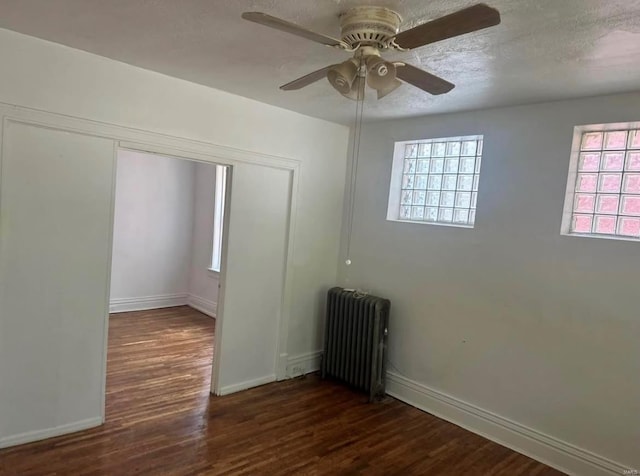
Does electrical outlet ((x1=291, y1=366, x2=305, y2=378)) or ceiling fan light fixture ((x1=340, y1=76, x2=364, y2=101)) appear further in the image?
electrical outlet ((x1=291, y1=366, x2=305, y2=378))

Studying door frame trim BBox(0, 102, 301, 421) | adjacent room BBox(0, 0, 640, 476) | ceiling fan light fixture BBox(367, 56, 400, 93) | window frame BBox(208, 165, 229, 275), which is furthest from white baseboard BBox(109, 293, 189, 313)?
ceiling fan light fixture BBox(367, 56, 400, 93)

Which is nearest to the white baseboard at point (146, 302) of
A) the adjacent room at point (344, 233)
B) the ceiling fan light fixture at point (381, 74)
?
the adjacent room at point (344, 233)

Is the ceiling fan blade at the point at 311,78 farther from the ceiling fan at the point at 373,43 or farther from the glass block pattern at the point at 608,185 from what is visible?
the glass block pattern at the point at 608,185

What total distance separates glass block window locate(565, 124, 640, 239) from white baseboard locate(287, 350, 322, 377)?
8.65 feet

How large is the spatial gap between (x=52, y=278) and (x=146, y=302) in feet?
11.8

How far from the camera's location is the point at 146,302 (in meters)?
6.19

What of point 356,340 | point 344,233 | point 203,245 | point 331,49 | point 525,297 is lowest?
point 356,340

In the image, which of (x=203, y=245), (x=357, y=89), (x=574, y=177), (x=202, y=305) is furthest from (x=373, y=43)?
(x=202, y=305)

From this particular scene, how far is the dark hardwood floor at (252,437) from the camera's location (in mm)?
2652

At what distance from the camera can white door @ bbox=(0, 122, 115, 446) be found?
102 inches

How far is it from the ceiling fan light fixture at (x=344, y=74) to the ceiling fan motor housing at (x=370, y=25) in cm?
10

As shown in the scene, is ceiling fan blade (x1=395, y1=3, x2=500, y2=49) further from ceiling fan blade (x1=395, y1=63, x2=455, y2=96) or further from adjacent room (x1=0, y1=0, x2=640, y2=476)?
ceiling fan blade (x1=395, y1=63, x2=455, y2=96)

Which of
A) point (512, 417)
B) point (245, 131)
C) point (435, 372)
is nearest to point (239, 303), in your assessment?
point (245, 131)

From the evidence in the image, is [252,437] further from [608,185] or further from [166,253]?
[166,253]
